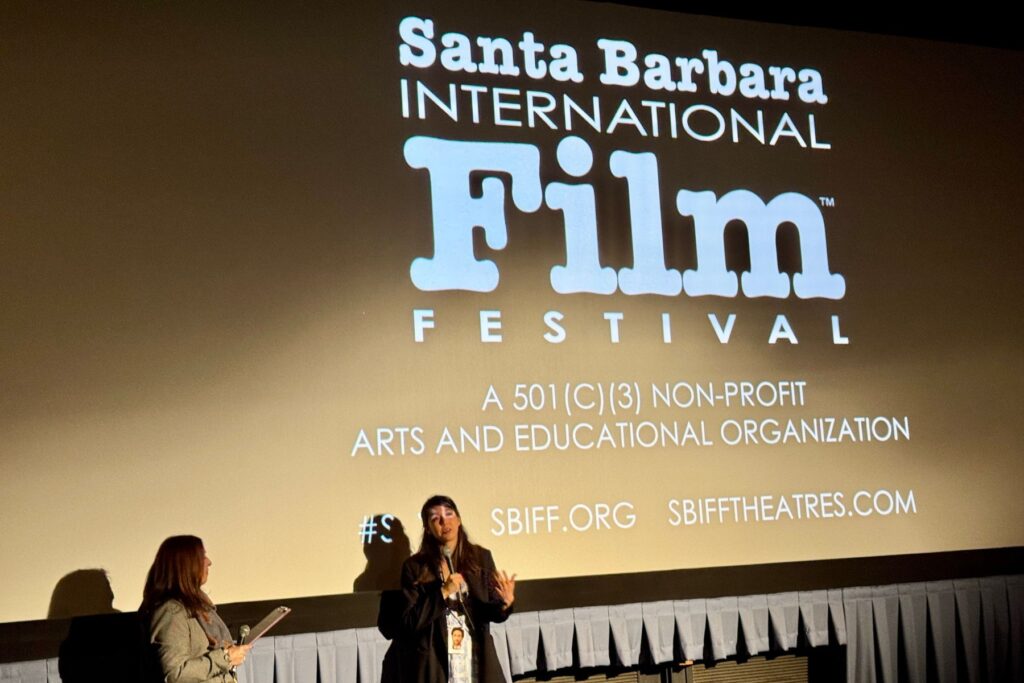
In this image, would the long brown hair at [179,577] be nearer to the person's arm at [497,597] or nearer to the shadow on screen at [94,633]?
the shadow on screen at [94,633]

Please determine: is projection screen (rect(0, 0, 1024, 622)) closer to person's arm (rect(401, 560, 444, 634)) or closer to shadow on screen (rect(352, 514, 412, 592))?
shadow on screen (rect(352, 514, 412, 592))

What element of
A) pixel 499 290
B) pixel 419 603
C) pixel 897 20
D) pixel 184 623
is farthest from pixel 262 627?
pixel 897 20

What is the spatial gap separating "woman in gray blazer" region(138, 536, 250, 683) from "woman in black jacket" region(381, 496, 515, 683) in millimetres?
549

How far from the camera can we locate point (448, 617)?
12.0 ft

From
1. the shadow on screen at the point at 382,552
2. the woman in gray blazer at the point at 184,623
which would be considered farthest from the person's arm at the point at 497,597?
the woman in gray blazer at the point at 184,623

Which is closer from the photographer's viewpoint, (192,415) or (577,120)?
(192,415)

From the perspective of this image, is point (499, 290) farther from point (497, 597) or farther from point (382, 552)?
point (497, 597)

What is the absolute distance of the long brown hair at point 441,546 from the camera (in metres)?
3.76

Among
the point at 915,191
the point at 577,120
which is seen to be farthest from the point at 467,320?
the point at 915,191

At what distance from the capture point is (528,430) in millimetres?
4285

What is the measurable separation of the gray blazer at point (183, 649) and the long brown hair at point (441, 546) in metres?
0.73

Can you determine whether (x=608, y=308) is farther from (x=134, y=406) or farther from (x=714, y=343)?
(x=134, y=406)

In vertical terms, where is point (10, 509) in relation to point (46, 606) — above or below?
above

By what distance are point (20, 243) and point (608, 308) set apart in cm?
Answer: 203
